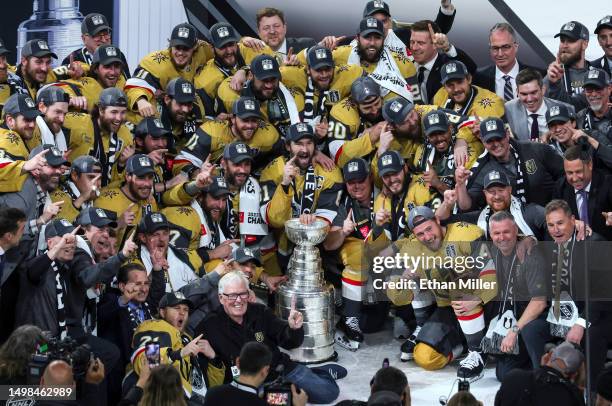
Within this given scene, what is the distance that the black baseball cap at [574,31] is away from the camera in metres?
12.0

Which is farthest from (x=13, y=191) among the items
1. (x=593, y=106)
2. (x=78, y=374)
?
(x=593, y=106)

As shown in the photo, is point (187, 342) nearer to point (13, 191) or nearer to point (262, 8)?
point (13, 191)

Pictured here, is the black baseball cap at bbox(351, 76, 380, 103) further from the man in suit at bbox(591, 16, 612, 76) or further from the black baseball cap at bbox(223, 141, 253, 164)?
the man in suit at bbox(591, 16, 612, 76)

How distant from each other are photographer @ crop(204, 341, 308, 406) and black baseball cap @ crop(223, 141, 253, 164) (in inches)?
110

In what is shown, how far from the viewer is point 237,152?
1141 cm

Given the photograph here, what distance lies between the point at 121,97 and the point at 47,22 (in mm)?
2481

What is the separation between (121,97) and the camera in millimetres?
11289

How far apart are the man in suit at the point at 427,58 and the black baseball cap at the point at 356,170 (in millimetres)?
1123

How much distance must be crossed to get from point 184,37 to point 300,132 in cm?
130

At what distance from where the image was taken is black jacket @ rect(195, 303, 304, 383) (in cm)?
1016

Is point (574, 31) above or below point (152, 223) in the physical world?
above

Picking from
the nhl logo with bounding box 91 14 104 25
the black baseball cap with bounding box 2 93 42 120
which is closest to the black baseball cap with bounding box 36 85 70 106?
the black baseball cap with bounding box 2 93 42 120

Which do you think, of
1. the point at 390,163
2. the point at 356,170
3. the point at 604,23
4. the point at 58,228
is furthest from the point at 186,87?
the point at 604,23

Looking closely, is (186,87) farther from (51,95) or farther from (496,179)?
(496,179)
